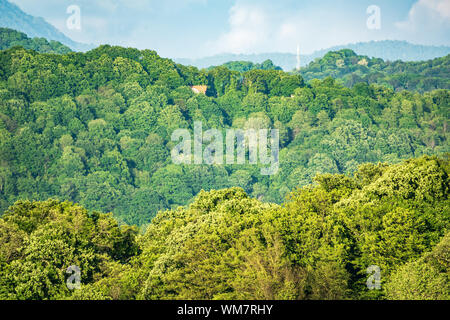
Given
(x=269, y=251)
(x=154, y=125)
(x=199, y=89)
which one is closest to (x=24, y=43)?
(x=199, y=89)

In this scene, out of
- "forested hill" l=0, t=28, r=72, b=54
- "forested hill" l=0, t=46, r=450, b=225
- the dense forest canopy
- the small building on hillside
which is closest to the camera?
the dense forest canopy

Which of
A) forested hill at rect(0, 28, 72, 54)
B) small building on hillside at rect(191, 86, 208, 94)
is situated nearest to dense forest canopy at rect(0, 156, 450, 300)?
small building on hillside at rect(191, 86, 208, 94)

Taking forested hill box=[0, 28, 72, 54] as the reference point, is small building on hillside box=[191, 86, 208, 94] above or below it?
below

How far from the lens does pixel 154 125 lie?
133000 mm

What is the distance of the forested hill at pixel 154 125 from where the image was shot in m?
113

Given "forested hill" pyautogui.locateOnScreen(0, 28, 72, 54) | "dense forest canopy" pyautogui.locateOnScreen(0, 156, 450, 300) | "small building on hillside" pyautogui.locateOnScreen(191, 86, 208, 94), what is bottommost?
"dense forest canopy" pyautogui.locateOnScreen(0, 156, 450, 300)

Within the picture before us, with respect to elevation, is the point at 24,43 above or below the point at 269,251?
above

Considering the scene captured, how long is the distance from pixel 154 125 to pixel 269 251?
9890 cm

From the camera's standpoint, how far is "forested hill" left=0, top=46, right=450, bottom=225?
113188mm

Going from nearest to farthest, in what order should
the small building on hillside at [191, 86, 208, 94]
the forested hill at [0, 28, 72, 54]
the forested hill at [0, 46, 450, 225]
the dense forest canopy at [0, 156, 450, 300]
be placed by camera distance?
the dense forest canopy at [0, 156, 450, 300]
the forested hill at [0, 46, 450, 225]
the small building on hillside at [191, 86, 208, 94]
the forested hill at [0, 28, 72, 54]

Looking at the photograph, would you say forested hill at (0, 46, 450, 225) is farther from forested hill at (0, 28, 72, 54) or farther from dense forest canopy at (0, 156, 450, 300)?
dense forest canopy at (0, 156, 450, 300)

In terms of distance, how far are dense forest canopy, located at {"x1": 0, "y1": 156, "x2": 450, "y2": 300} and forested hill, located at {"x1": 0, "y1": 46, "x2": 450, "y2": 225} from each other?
6762cm

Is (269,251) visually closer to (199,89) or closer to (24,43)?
(199,89)

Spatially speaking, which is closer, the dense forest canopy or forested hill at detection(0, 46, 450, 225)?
the dense forest canopy
